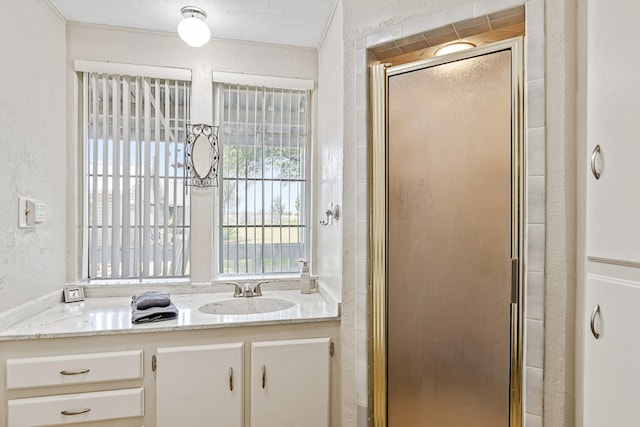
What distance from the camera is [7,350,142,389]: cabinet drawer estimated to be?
1.57 metres

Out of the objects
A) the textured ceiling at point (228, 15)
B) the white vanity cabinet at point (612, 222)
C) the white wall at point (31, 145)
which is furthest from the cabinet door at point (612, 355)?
the white wall at point (31, 145)

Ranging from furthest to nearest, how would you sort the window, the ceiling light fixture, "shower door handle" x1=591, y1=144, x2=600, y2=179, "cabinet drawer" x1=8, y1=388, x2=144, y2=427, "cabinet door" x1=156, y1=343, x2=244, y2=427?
the window
the ceiling light fixture
"cabinet door" x1=156, y1=343, x2=244, y2=427
"cabinet drawer" x1=8, y1=388, x2=144, y2=427
"shower door handle" x1=591, y1=144, x2=600, y2=179

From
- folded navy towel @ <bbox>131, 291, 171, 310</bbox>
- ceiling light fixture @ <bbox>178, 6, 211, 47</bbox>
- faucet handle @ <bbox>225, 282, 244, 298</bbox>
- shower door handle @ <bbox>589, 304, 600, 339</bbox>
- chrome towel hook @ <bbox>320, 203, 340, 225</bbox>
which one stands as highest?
ceiling light fixture @ <bbox>178, 6, 211, 47</bbox>

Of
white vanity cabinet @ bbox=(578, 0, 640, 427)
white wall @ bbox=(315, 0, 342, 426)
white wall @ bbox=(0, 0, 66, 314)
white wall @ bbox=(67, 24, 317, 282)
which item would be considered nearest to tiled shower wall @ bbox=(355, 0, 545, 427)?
white vanity cabinet @ bbox=(578, 0, 640, 427)

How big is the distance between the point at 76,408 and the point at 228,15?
219cm

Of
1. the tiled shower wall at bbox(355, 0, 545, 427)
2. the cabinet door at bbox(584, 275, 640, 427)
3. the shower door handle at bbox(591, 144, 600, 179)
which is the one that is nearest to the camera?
the cabinet door at bbox(584, 275, 640, 427)

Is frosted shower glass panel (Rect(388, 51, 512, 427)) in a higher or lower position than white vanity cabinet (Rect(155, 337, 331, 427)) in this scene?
higher

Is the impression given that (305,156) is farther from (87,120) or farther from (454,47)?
(87,120)

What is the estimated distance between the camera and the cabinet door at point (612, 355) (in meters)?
0.89

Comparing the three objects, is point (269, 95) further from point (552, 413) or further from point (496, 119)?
point (552, 413)

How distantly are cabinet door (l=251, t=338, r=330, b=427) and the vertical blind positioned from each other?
98 cm

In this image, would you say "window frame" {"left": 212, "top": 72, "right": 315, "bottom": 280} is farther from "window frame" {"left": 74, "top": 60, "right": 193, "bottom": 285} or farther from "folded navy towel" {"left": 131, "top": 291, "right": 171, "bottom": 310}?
"folded navy towel" {"left": 131, "top": 291, "right": 171, "bottom": 310}

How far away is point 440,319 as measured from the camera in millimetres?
1500

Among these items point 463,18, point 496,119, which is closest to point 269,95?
point 463,18
